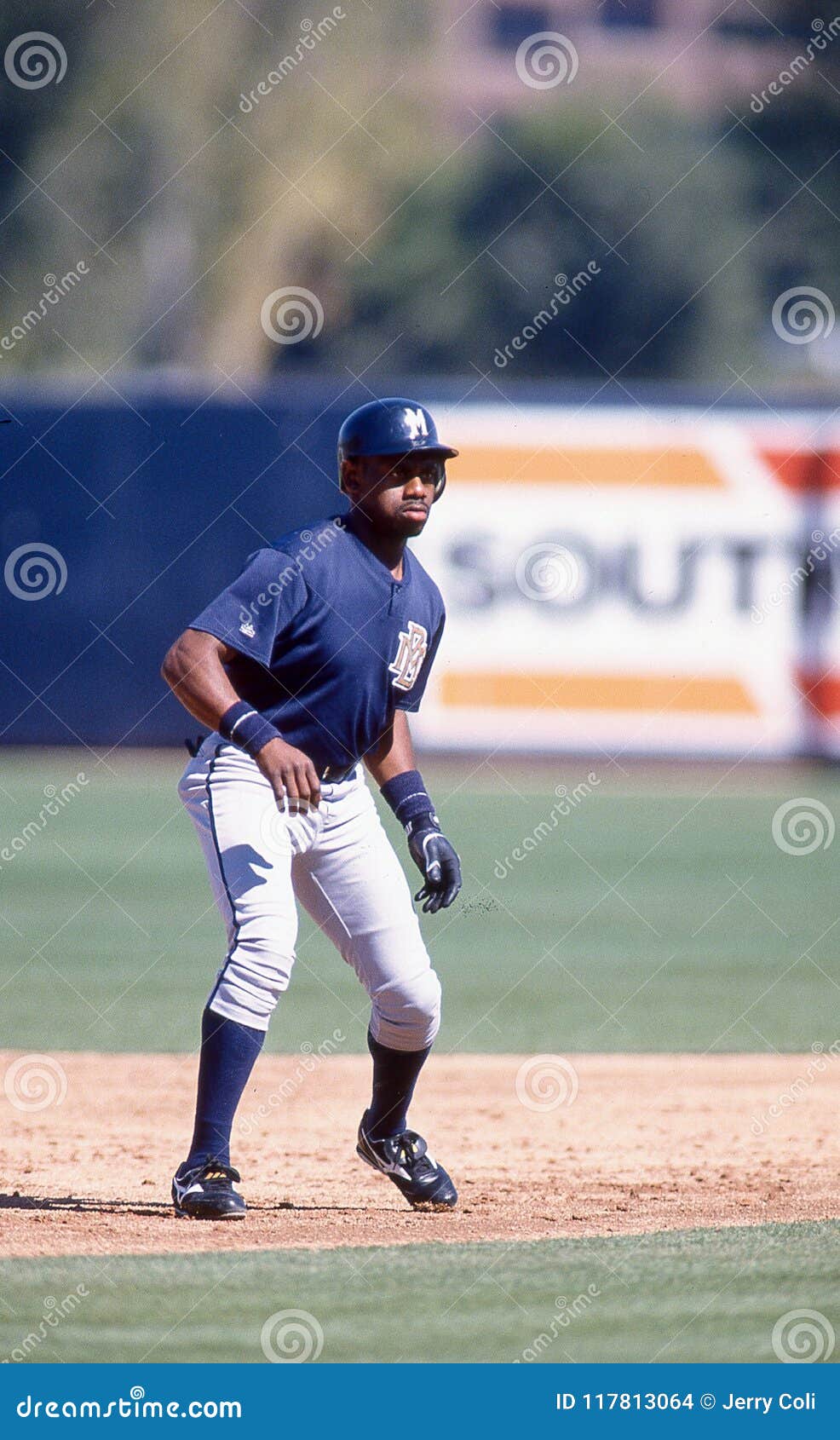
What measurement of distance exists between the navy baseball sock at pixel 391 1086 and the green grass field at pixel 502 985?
0.57 m

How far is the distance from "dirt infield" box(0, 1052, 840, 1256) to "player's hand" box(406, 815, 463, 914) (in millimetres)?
834

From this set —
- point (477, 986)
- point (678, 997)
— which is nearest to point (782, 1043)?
point (678, 997)

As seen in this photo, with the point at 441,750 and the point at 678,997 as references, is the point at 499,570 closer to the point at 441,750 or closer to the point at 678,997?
the point at 441,750

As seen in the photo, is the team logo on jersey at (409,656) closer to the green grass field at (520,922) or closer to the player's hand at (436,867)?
the player's hand at (436,867)

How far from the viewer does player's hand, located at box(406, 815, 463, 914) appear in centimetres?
480

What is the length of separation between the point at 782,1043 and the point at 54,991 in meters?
3.31

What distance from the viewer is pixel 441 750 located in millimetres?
15500

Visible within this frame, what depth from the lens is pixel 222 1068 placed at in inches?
178

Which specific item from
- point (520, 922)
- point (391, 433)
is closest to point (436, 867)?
point (391, 433)

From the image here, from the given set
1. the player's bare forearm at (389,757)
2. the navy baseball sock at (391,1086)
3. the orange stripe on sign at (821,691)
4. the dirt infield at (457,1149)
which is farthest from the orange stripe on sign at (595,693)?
the navy baseball sock at (391,1086)

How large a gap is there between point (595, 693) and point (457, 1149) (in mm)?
9527

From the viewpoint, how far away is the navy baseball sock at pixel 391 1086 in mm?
4961

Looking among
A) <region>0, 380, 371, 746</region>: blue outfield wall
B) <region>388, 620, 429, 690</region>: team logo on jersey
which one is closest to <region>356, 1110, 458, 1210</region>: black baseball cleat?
<region>388, 620, 429, 690</region>: team logo on jersey

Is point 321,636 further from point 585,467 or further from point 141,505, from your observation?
point 585,467
